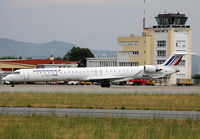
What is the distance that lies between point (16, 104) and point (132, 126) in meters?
11.9

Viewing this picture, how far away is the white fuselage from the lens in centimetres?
5253

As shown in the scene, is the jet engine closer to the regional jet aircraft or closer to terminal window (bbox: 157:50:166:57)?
the regional jet aircraft

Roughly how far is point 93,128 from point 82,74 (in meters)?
38.4

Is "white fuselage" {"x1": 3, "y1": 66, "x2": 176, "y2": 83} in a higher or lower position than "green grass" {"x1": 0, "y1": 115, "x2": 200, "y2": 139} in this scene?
higher

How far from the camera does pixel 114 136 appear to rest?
13391 millimetres

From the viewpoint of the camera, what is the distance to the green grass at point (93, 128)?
1344cm

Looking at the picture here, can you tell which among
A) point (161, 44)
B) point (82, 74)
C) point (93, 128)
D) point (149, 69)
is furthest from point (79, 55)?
point (93, 128)

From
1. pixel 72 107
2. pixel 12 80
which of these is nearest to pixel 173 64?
pixel 12 80

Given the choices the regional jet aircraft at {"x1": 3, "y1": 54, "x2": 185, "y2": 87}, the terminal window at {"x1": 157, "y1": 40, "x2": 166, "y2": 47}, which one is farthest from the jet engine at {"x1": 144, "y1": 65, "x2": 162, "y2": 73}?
the terminal window at {"x1": 157, "y1": 40, "x2": 166, "y2": 47}

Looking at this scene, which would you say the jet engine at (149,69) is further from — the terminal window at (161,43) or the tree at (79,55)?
the tree at (79,55)

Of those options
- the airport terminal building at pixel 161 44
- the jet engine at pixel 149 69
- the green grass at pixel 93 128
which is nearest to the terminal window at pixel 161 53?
the airport terminal building at pixel 161 44

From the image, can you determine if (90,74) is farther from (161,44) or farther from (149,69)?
(161,44)

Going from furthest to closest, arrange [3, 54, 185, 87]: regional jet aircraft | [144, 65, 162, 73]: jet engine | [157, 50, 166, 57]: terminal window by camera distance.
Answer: [157, 50, 166, 57]: terminal window
[144, 65, 162, 73]: jet engine
[3, 54, 185, 87]: regional jet aircraft

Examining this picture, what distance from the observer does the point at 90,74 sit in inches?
2119
